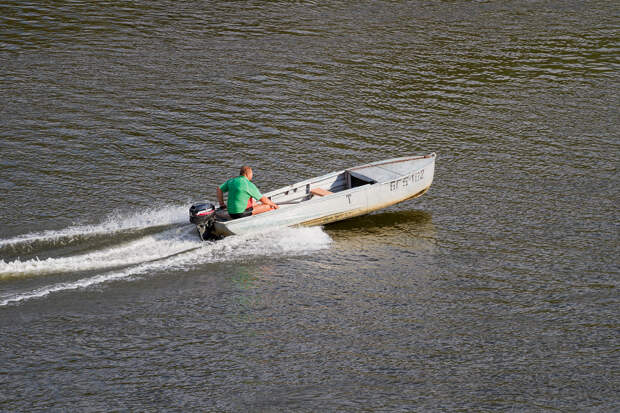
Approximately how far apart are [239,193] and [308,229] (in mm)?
1830

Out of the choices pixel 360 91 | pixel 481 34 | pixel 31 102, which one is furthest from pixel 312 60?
pixel 31 102

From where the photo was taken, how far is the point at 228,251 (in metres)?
14.3

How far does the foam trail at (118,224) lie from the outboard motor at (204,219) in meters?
0.92

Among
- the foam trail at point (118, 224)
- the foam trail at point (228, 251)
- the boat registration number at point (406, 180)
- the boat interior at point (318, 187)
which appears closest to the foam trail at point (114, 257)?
the foam trail at point (228, 251)

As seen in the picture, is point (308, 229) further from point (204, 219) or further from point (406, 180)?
point (406, 180)

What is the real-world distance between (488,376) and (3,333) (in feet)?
24.2

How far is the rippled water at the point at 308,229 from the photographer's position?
1059 centimetres

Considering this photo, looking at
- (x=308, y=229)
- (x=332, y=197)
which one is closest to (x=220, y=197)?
(x=308, y=229)

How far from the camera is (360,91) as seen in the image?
23.7 metres

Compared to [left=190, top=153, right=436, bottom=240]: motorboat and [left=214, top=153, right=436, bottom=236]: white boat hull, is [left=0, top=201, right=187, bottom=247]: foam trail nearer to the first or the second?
[left=190, top=153, right=436, bottom=240]: motorboat

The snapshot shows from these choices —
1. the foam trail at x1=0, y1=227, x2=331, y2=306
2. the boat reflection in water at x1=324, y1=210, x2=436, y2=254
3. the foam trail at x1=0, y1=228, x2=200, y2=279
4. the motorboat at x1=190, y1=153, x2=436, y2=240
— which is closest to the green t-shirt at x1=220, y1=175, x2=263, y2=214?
the motorboat at x1=190, y1=153, x2=436, y2=240

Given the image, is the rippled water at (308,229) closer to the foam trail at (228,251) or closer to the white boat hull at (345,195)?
the foam trail at (228,251)

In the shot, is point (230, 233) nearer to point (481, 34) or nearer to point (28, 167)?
point (28, 167)

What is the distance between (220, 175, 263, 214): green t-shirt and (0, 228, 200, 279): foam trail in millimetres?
1023
